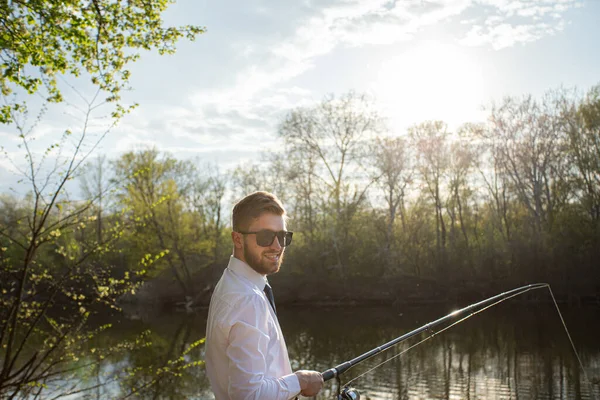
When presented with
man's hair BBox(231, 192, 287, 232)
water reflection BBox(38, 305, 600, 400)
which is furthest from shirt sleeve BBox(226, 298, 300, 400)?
water reflection BBox(38, 305, 600, 400)

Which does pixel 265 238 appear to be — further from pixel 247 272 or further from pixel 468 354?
pixel 468 354

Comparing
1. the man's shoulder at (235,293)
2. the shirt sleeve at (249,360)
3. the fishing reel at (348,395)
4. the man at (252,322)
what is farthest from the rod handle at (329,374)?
the man's shoulder at (235,293)

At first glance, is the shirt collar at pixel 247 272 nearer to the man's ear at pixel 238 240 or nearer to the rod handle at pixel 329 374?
the man's ear at pixel 238 240

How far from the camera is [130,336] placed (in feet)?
77.6

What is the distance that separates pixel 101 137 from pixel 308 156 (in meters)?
28.9

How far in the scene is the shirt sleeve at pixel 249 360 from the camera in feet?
6.40

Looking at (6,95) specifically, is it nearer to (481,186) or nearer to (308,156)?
(308,156)

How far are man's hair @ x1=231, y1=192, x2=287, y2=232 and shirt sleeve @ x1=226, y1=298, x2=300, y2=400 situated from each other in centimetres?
40

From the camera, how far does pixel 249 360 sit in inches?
77.3

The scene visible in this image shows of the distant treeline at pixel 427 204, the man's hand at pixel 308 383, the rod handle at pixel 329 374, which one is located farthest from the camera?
the distant treeline at pixel 427 204

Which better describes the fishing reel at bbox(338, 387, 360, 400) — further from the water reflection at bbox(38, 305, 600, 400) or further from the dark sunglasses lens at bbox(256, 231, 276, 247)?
the water reflection at bbox(38, 305, 600, 400)

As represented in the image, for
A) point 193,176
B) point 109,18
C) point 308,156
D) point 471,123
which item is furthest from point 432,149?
point 109,18

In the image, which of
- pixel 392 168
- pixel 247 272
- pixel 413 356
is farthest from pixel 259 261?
pixel 392 168

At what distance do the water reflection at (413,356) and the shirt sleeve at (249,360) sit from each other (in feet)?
15.6
